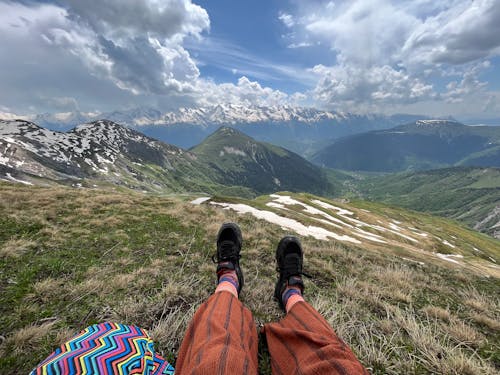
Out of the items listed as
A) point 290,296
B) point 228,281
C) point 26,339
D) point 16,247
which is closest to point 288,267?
point 290,296

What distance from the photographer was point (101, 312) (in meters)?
4.54

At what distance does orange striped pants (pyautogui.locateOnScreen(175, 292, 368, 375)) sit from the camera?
2.67m

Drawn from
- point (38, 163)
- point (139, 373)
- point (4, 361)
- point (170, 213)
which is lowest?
point (38, 163)

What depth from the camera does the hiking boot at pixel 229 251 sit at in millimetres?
5834

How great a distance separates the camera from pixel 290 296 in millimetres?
5039

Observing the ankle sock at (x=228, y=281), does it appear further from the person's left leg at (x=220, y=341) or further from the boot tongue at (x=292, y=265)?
the boot tongue at (x=292, y=265)

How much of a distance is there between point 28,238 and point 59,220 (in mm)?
2230

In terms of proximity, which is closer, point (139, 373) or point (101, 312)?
point (139, 373)

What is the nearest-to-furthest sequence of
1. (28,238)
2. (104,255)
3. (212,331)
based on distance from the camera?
(212,331) < (104,255) < (28,238)

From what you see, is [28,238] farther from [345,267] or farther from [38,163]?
[38,163]

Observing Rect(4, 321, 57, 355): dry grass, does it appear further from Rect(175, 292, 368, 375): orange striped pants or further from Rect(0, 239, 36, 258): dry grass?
Rect(0, 239, 36, 258): dry grass

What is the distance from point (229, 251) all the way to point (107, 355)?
3885 millimetres

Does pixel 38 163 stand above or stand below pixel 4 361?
below

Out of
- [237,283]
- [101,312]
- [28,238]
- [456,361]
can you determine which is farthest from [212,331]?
[28,238]
